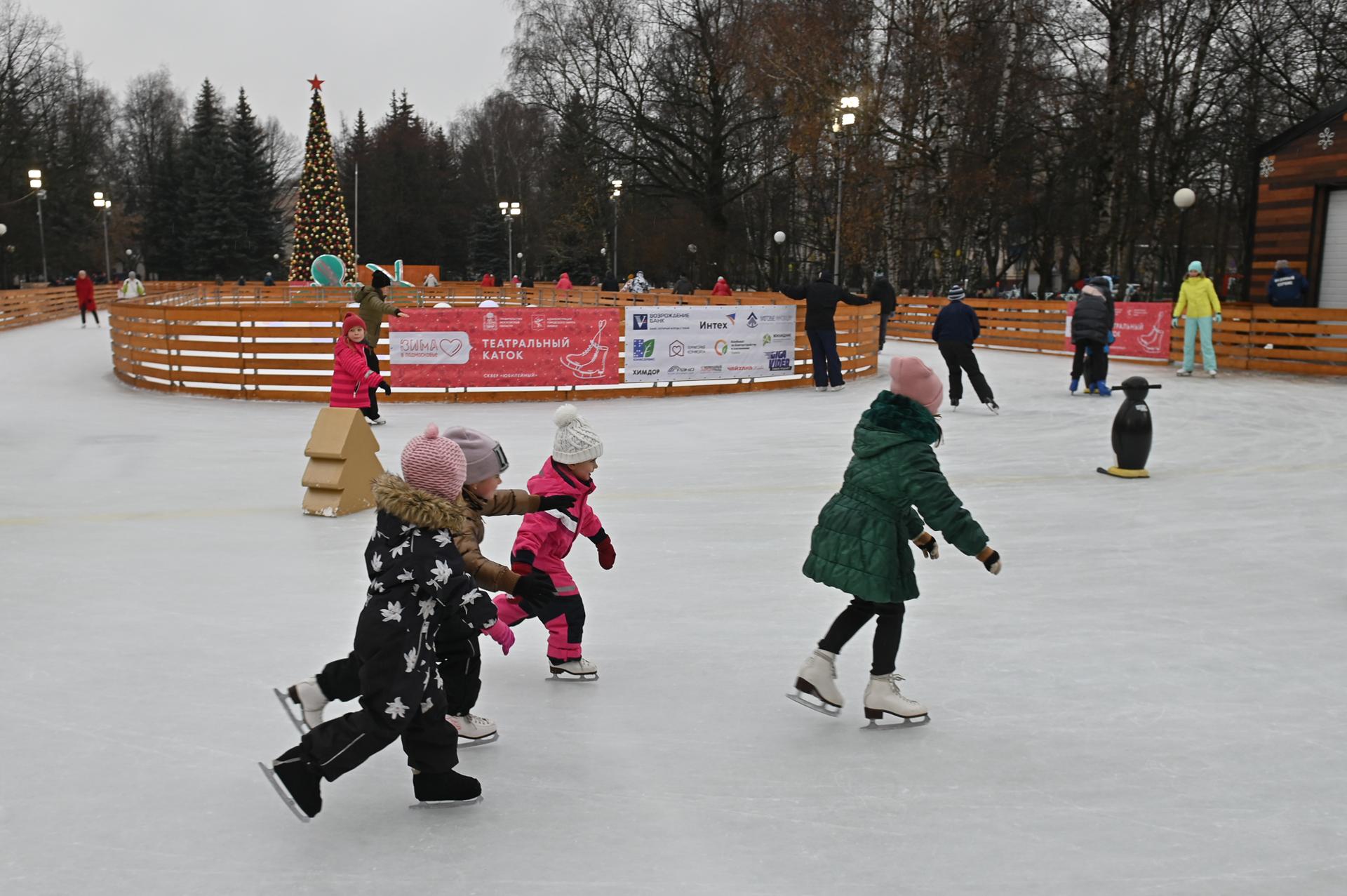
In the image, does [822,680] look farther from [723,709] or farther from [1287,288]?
[1287,288]

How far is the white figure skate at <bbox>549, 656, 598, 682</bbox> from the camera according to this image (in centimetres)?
487

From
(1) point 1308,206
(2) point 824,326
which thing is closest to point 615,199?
(1) point 1308,206

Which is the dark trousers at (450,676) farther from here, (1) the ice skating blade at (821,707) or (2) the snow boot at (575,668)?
(1) the ice skating blade at (821,707)

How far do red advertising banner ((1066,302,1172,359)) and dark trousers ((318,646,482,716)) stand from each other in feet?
60.6

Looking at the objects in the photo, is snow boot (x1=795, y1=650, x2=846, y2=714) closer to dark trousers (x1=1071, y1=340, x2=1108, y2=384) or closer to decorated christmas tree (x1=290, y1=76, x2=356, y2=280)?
dark trousers (x1=1071, y1=340, x2=1108, y2=384)

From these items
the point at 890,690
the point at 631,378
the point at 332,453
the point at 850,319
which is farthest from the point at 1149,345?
the point at 890,690

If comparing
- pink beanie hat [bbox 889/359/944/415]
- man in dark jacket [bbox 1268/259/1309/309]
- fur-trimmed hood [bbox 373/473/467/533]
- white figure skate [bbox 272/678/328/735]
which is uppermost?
man in dark jacket [bbox 1268/259/1309/309]

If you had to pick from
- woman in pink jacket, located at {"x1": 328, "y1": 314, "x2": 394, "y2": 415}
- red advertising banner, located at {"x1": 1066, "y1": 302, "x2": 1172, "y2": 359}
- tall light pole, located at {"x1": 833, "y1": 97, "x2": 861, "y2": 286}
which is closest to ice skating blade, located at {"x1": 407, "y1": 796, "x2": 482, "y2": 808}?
woman in pink jacket, located at {"x1": 328, "y1": 314, "x2": 394, "y2": 415}

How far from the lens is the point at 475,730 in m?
4.17

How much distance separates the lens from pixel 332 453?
830 centimetres

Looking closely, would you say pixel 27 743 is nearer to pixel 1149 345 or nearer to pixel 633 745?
pixel 633 745

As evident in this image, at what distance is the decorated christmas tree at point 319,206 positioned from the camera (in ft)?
140

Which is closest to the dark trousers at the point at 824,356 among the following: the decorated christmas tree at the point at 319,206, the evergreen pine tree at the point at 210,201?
the decorated christmas tree at the point at 319,206

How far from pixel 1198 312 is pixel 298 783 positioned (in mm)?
16787
